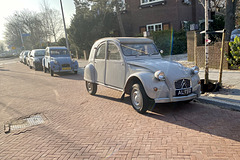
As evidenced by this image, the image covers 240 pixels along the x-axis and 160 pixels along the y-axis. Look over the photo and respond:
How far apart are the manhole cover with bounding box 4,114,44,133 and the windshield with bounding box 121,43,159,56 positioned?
9.52 ft

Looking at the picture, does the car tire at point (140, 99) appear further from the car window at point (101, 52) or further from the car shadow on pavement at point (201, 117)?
the car window at point (101, 52)

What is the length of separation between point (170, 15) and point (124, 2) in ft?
19.0

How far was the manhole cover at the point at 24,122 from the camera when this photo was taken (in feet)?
14.6

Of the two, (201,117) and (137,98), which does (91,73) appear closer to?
(137,98)

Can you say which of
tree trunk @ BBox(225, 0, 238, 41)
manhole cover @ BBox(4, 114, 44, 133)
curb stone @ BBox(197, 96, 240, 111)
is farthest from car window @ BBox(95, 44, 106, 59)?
tree trunk @ BBox(225, 0, 238, 41)

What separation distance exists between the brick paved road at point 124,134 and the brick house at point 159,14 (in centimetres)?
1462

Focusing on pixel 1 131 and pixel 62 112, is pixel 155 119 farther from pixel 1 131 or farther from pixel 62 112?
pixel 1 131

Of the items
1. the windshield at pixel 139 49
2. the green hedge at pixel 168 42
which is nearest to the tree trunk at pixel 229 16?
the green hedge at pixel 168 42

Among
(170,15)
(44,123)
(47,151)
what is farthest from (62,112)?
(170,15)

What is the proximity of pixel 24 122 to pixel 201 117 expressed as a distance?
4.30 metres

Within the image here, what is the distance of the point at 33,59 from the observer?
16531 mm

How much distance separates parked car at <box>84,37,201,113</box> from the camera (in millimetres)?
4285

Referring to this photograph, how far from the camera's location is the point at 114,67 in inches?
217

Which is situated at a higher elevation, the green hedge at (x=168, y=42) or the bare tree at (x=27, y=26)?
the bare tree at (x=27, y=26)
